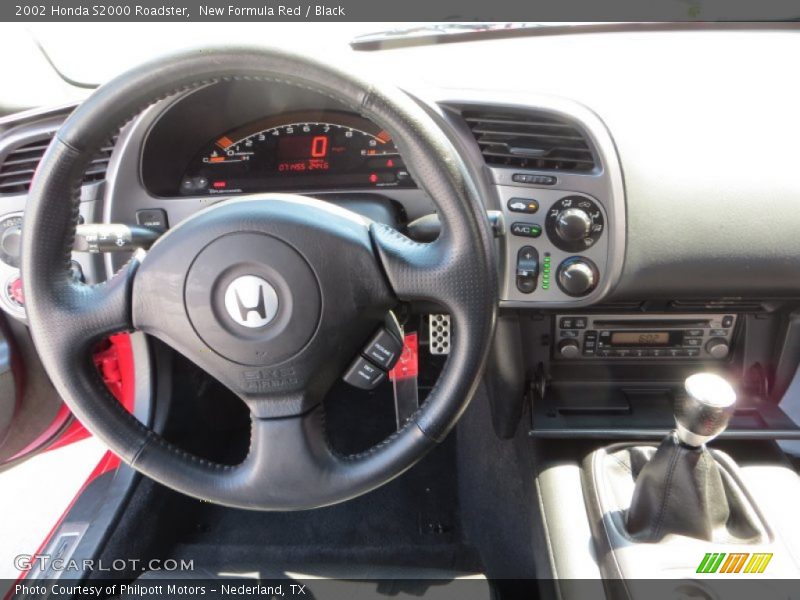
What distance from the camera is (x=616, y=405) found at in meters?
1.53

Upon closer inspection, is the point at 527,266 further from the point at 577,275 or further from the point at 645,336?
the point at 645,336

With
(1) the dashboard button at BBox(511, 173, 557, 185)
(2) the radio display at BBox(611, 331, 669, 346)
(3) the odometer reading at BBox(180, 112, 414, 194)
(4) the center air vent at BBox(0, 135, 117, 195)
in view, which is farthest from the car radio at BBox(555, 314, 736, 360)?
(4) the center air vent at BBox(0, 135, 117, 195)

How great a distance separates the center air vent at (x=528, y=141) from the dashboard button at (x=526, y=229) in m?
0.12

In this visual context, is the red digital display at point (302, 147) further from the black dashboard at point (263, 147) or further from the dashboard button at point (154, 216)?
the dashboard button at point (154, 216)

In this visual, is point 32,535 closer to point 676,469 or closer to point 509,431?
point 509,431

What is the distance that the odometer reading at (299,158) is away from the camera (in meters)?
1.42

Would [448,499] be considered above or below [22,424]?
below

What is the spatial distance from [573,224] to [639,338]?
42 centimetres

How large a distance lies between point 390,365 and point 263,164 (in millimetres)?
682

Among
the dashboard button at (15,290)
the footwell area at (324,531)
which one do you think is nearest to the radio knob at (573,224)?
the footwell area at (324,531)

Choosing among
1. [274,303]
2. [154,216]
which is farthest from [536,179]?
[154,216]

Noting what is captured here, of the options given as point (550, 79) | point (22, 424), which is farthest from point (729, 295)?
point (22, 424)

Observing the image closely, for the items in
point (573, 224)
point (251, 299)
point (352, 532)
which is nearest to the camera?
point (251, 299)

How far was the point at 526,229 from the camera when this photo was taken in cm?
132
